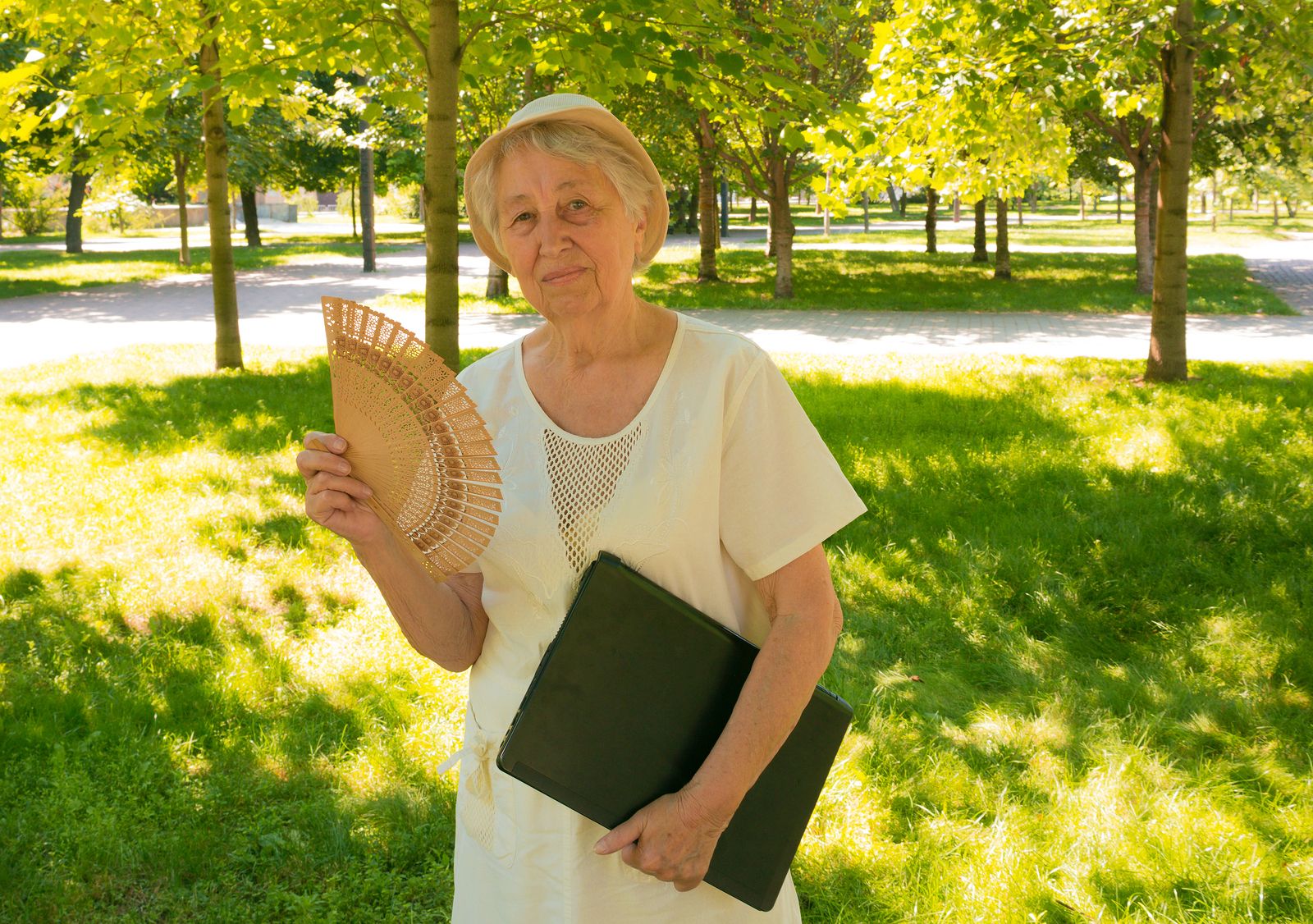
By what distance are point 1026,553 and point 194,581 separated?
4508 millimetres

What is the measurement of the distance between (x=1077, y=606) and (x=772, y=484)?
4.09 m

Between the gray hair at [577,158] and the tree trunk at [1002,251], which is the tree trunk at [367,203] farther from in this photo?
the gray hair at [577,158]

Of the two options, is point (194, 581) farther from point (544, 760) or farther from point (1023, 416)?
point (1023, 416)

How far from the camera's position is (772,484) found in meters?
1.72

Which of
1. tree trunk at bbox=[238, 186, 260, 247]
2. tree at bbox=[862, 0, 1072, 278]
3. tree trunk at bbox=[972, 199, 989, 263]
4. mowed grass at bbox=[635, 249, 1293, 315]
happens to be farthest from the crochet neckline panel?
tree trunk at bbox=[238, 186, 260, 247]

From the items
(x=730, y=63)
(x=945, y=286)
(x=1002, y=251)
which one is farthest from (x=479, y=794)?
(x=1002, y=251)

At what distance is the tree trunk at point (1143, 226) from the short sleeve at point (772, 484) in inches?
796

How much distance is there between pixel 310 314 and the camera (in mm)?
18594

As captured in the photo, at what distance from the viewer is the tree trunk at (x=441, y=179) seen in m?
5.91

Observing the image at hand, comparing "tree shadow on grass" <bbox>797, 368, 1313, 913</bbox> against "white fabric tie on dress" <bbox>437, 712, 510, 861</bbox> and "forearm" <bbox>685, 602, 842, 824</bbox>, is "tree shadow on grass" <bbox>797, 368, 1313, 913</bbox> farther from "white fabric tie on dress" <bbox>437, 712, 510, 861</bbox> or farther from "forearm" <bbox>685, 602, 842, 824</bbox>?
"white fabric tie on dress" <bbox>437, 712, 510, 861</bbox>

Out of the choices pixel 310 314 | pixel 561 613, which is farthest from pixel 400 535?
pixel 310 314

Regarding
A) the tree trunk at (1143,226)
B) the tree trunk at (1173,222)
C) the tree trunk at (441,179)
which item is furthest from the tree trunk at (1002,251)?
the tree trunk at (441,179)

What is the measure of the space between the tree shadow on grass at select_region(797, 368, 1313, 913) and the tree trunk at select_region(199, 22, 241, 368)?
682 centimetres

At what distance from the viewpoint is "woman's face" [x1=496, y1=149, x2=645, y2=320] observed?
184cm
